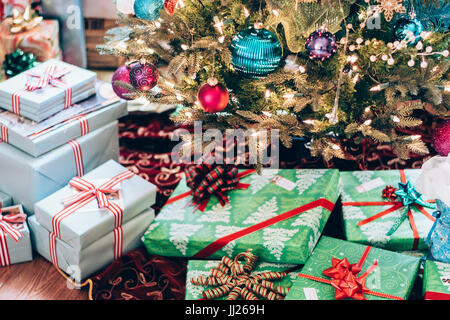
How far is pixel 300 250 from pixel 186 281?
0.42 meters

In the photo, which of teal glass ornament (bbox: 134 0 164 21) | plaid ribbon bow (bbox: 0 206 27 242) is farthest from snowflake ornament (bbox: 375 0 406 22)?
plaid ribbon bow (bbox: 0 206 27 242)

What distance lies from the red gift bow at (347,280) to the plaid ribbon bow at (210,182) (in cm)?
49

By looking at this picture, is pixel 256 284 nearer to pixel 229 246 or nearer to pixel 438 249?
pixel 229 246

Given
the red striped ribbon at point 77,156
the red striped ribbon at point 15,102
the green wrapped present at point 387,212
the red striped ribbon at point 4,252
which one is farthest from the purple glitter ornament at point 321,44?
the red striped ribbon at point 4,252

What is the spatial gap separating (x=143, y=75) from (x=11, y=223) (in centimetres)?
76

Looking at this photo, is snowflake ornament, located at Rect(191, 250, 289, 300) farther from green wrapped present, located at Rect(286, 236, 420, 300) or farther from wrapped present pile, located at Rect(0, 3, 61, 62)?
wrapped present pile, located at Rect(0, 3, 61, 62)

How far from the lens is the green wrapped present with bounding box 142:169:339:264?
180cm

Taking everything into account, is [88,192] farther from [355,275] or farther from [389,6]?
[389,6]

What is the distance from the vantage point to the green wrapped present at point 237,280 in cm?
165

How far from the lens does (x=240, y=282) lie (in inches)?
65.9

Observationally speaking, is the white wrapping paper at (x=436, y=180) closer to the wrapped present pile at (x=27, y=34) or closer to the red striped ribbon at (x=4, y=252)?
the red striped ribbon at (x=4, y=252)

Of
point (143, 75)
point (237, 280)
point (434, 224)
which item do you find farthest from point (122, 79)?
point (434, 224)

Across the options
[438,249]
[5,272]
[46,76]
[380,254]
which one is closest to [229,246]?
[380,254]

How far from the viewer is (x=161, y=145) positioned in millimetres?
2586
